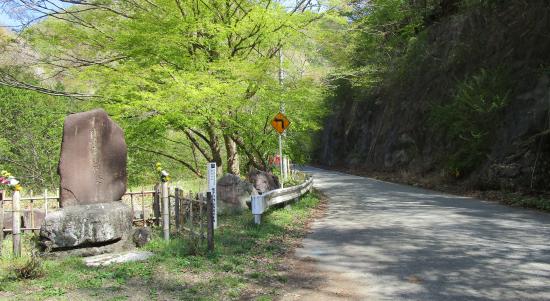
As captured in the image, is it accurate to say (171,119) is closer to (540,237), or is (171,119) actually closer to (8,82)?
(8,82)

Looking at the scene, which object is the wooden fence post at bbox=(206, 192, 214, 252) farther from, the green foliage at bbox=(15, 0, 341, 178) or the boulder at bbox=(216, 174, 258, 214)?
the green foliage at bbox=(15, 0, 341, 178)

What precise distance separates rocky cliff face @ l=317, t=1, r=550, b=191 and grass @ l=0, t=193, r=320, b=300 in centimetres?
1074

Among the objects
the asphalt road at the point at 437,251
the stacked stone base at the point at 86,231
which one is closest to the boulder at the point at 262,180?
the asphalt road at the point at 437,251

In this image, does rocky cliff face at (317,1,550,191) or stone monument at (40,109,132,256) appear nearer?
stone monument at (40,109,132,256)

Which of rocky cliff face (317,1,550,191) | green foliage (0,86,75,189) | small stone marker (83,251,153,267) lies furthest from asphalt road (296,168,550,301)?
green foliage (0,86,75,189)

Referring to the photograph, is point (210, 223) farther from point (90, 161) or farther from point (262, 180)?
point (262, 180)

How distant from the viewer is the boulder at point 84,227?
7.62m

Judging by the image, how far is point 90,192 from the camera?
8367 millimetres

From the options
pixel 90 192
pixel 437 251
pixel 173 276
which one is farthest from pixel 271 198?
pixel 173 276

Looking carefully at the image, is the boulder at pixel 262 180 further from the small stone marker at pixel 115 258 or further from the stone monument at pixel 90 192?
the small stone marker at pixel 115 258

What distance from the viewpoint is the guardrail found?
397 inches

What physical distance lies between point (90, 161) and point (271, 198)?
186 inches

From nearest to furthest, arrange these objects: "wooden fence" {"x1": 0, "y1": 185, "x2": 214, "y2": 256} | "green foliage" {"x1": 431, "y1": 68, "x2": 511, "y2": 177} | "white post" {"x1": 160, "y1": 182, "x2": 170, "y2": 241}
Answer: "wooden fence" {"x1": 0, "y1": 185, "x2": 214, "y2": 256} → "white post" {"x1": 160, "y1": 182, "x2": 170, "y2": 241} → "green foliage" {"x1": 431, "y1": 68, "x2": 511, "y2": 177}

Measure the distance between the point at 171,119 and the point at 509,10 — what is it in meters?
16.2
